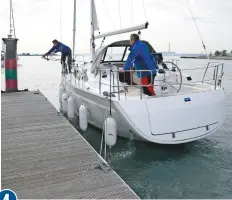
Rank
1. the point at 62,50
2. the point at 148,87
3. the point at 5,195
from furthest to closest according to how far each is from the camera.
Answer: the point at 62,50, the point at 148,87, the point at 5,195

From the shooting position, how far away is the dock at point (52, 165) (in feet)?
12.1

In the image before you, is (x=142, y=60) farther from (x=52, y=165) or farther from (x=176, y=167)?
(x=52, y=165)

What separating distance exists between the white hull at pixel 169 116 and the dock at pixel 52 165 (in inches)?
Answer: 36.5

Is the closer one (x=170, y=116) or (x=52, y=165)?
(x=52, y=165)

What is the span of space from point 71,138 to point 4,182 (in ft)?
6.79

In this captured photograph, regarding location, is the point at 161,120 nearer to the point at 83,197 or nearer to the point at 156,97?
the point at 156,97

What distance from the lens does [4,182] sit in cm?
394

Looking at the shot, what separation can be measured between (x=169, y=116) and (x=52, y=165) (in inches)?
93.4

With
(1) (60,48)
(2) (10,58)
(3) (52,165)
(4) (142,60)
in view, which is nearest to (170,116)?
(4) (142,60)

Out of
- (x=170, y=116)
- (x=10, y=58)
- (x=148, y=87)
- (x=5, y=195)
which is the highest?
(x=10, y=58)

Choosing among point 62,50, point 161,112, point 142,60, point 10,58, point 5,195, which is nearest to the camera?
point 5,195

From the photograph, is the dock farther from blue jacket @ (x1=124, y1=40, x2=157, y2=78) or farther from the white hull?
blue jacket @ (x1=124, y1=40, x2=157, y2=78)

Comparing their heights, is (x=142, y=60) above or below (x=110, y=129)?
above

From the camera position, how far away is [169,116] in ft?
17.9
